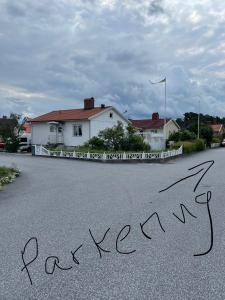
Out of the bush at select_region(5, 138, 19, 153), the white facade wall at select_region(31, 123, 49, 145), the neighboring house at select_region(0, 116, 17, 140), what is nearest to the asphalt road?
the bush at select_region(5, 138, 19, 153)

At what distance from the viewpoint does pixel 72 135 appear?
4141 cm

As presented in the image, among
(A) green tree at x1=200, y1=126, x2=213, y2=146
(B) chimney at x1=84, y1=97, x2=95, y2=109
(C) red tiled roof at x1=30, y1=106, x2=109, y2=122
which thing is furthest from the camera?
(A) green tree at x1=200, y1=126, x2=213, y2=146

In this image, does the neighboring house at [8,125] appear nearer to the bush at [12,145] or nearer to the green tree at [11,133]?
the green tree at [11,133]

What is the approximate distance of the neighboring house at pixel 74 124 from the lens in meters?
40.1

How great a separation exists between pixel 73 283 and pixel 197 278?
1.48 metres

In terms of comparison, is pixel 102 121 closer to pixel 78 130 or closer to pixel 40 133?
pixel 78 130

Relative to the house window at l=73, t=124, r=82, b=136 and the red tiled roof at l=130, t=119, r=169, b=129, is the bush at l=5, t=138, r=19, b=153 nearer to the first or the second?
the house window at l=73, t=124, r=82, b=136

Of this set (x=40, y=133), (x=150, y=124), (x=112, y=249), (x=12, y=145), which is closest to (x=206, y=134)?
(x=150, y=124)

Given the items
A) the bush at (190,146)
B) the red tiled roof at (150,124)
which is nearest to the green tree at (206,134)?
the red tiled roof at (150,124)

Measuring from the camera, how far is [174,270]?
4.46 metres

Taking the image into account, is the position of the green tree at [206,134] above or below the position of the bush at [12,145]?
above

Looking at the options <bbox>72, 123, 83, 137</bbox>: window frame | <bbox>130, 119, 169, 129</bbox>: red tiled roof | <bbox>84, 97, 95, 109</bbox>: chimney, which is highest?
<bbox>84, 97, 95, 109</bbox>: chimney

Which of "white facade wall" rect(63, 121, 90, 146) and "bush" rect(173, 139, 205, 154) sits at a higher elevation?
"white facade wall" rect(63, 121, 90, 146)

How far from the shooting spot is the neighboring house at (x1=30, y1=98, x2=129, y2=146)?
40.1 meters
